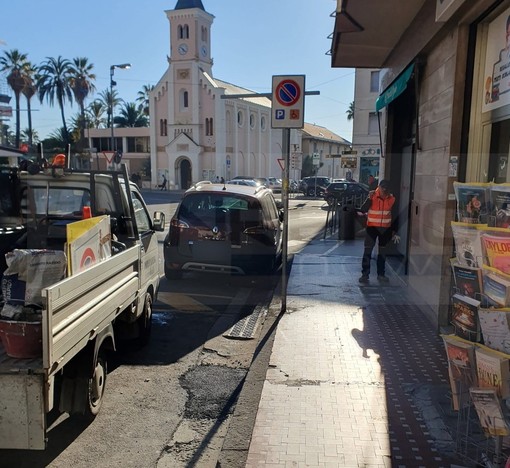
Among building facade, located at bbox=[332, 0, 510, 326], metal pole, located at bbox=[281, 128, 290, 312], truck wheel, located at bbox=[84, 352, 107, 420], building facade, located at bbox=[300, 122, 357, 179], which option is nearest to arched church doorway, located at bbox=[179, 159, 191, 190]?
building facade, located at bbox=[300, 122, 357, 179]

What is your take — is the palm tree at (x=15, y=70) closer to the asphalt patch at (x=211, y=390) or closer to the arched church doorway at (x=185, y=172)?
the arched church doorway at (x=185, y=172)

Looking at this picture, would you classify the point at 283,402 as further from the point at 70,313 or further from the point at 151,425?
the point at 70,313

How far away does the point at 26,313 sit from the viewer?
287 centimetres

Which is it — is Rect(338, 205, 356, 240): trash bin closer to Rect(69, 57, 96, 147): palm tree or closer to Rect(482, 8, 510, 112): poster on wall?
Rect(482, 8, 510, 112): poster on wall

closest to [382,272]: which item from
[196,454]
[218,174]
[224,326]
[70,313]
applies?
[224,326]

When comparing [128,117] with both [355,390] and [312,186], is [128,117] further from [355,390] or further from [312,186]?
[355,390]

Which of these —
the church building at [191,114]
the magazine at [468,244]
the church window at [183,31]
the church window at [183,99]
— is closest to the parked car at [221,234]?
the magazine at [468,244]

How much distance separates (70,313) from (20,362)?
1.27 feet

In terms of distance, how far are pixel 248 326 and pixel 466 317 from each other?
346 cm

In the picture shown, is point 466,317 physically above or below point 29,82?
below

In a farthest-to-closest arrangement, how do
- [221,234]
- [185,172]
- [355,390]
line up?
[185,172] → [221,234] → [355,390]

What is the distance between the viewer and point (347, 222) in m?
13.3

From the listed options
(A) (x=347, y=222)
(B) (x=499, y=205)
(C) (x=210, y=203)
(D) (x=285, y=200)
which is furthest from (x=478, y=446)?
(A) (x=347, y=222)

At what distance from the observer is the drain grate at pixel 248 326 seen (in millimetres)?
5801
